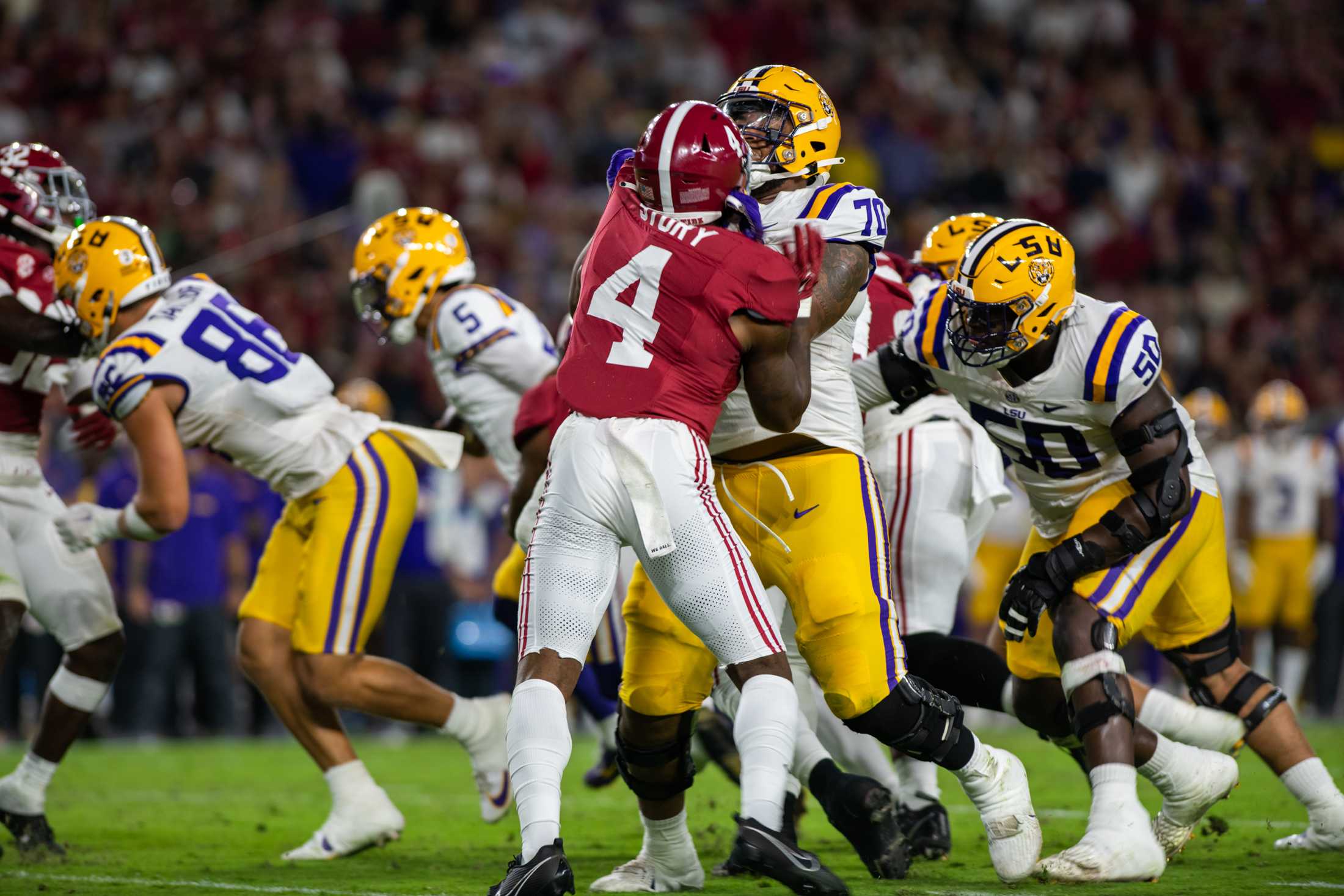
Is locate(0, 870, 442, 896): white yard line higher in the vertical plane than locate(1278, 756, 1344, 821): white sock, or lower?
lower

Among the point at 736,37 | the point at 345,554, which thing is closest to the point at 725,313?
the point at 345,554

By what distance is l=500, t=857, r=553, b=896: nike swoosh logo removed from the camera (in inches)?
150

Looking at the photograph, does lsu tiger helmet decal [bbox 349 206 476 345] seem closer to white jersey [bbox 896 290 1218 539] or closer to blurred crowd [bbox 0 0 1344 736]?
white jersey [bbox 896 290 1218 539]

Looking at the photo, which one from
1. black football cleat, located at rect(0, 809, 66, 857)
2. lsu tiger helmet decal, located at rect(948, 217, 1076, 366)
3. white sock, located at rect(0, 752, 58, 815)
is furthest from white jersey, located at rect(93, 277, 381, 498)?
lsu tiger helmet decal, located at rect(948, 217, 1076, 366)

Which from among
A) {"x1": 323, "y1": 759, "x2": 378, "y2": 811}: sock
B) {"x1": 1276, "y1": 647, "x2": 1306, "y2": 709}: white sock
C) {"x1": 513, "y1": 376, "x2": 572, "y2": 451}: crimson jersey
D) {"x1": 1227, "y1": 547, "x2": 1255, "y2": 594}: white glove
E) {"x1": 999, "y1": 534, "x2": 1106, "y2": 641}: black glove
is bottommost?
{"x1": 1276, "y1": 647, "x2": 1306, "y2": 709}: white sock

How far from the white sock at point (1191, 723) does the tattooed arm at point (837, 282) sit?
70.0 inches

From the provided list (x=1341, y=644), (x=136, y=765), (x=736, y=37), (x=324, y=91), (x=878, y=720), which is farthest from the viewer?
(x=736, y=37)

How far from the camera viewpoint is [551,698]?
4.07 m

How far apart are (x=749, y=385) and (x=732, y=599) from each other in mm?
580

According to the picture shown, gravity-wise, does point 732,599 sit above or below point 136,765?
above

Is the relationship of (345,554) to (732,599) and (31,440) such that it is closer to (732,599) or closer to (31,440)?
(31,440)

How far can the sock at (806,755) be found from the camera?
17.0 ft

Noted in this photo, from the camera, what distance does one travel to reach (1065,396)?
16.1 ft

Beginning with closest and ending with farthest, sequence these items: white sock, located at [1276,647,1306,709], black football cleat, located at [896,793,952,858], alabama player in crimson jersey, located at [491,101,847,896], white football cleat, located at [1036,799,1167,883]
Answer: alabama player in crimson jersey, located at [491,101,847,896]
white football cleat, located at [1036,799,1167,883]
black football cleat, located at [896,793,952,858]
white sock, located at [1276,647,1306,709]
